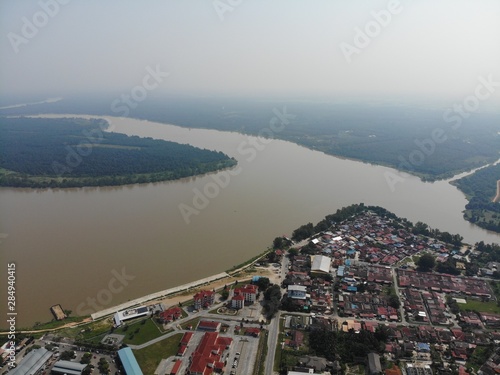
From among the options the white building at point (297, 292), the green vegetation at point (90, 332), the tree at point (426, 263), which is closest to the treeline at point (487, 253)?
the tree at point (426, 263)

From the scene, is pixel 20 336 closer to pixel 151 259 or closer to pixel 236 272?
pixel 151 259

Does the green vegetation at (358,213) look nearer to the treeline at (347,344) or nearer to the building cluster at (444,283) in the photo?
the building cluster at (444,283)

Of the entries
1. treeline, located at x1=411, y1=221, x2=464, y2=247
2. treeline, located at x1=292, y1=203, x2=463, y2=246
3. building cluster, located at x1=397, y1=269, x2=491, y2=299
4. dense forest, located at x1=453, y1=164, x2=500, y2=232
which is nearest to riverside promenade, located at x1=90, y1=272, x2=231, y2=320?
treeline, located at x1=292, y1=203, x2=463, y2=246

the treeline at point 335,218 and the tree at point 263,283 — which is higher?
the treeline at point 335,218

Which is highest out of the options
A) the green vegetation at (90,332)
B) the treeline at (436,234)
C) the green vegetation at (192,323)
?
the treeline at (436,234)

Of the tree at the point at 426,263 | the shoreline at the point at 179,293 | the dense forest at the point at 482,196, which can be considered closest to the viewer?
the shoreline at the point at 179,293

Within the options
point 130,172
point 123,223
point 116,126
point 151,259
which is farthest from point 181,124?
point 151,259

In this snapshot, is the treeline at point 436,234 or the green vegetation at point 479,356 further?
the treeline at point 436,234
